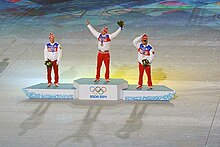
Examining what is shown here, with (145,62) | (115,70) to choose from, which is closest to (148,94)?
(145,62)

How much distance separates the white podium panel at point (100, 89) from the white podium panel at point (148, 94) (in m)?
0.20

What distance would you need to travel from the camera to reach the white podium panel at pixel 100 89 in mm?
18531

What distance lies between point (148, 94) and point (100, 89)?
129cm

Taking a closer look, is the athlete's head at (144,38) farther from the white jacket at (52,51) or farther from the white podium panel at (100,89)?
the white jacket at (52,51)

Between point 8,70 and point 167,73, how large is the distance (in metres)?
4.93

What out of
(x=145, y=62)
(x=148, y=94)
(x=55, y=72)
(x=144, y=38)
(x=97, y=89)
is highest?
(x=144, y=38)

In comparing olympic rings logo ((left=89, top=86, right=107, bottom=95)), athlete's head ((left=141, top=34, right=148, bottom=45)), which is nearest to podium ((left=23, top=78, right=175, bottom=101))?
olympic rings logo ((left=89, top=86, right=107, bottom=95))

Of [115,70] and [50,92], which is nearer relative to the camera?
[50,92]

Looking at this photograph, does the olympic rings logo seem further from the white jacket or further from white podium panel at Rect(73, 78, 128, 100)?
the white jacket

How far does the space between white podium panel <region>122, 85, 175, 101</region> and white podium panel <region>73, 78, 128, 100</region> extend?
0.20 meters

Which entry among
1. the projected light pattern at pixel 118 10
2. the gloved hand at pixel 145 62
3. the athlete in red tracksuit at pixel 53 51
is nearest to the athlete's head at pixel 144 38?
the gloved hand at pixel 145 62

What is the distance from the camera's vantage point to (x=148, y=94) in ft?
61.0

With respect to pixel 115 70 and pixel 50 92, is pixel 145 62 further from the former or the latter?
pixel 115 70

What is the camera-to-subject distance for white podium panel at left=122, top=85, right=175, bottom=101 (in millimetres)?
18484
